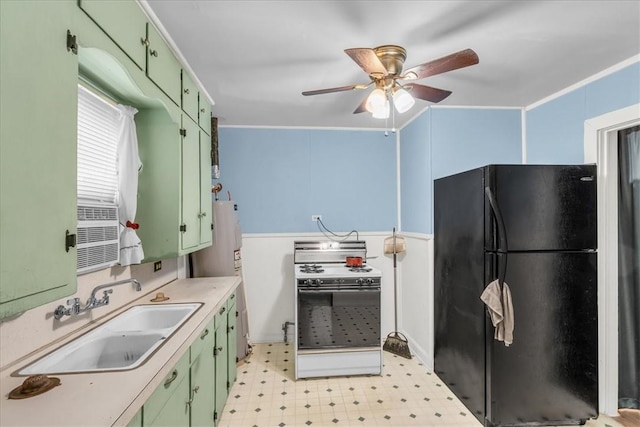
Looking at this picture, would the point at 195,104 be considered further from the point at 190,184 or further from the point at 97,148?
the point at 97,148

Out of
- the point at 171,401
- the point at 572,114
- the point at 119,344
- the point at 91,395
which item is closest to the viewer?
the point at 91,395

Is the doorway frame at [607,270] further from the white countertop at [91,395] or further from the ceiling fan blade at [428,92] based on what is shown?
the white countertop at [91,395]

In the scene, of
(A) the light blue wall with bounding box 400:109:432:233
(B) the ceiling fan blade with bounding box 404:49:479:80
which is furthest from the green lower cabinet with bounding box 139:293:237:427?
(A) the light blue wall with bounding box 400:109:432:233

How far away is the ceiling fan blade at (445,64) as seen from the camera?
5.18 ft

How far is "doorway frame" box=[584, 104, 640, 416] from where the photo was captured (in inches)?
91.7

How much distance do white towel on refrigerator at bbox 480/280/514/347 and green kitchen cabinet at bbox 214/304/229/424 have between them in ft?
5.97

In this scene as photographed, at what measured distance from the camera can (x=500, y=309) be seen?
206 cm

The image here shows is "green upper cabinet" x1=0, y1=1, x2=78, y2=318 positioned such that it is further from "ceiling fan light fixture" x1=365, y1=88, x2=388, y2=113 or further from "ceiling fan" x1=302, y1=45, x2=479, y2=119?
"ceiling fan light fixture" x1=365, y1=88, x2=388, y2=113

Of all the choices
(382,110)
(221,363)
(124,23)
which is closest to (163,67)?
(124,23)

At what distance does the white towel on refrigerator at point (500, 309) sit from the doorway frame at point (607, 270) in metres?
0.89

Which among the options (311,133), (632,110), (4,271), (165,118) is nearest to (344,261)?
(311,133)

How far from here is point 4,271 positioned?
0.80m

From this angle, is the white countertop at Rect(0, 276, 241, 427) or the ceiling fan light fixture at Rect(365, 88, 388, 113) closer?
the white countertop at Rect(0, 276, 241, 427)

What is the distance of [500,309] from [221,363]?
194 centimetres
